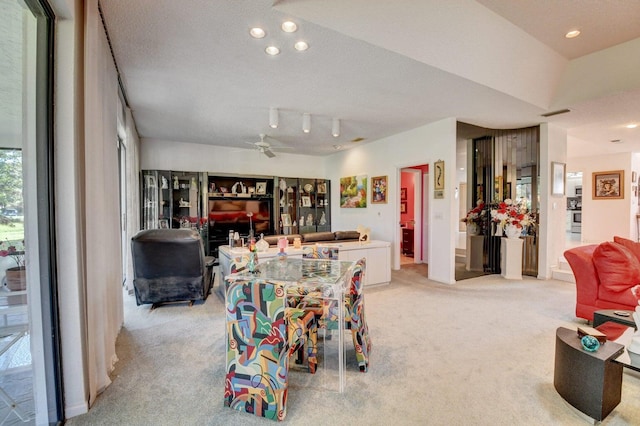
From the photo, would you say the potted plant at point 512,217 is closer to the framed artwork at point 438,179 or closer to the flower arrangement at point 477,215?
the flower arrangement at point 477,215

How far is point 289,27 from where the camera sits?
7.89ft

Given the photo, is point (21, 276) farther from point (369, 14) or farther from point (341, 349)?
point (369, 14)

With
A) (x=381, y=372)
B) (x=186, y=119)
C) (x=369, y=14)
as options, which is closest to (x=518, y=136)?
(x=369, y=14)

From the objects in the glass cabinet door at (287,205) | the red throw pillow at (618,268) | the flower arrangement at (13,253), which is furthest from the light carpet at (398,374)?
the glass cabinet door at (287,205)

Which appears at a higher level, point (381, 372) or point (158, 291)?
point (158, 291)

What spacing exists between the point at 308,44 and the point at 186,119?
3.22 meters

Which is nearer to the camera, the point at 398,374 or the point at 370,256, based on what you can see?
the point at 398,374

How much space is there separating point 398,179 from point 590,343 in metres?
4.51

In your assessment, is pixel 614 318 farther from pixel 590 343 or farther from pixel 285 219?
pixel 285 219

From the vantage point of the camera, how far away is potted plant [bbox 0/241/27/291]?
1438 millimetres

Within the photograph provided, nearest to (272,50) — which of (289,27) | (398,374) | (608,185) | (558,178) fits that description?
(289,27)

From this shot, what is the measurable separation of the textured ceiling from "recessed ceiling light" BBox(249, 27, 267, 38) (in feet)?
0.18

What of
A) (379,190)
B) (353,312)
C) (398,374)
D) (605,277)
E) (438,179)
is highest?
(438,179)

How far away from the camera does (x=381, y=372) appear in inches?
87.9
